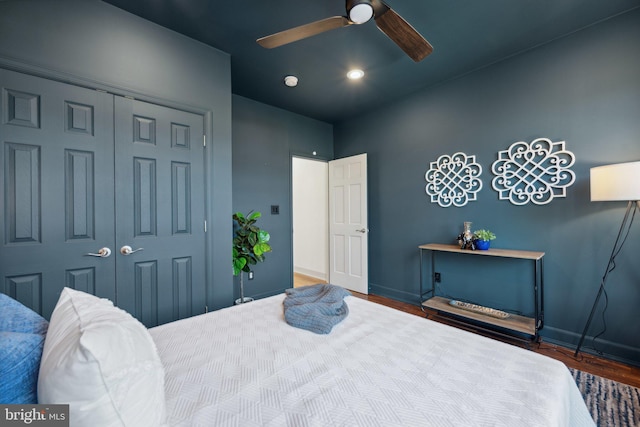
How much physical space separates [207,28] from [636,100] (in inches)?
137

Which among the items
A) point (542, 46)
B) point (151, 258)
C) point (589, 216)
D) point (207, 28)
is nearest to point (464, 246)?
point (589, 216)

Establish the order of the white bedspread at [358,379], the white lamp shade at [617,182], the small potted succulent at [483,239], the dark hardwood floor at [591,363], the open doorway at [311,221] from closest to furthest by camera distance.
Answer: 1. the white bedspread at [358,379]
2. the white lamp shade at [617,182]
3. the dark hardwood floor at [591,363]
4. the small potted succulent at [483,239]
5. the open doorway at [311,221]

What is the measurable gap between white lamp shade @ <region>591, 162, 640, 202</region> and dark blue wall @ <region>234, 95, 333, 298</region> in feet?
10.5

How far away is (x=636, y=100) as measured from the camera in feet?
6.77

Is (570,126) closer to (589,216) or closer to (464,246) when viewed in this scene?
(589,216)

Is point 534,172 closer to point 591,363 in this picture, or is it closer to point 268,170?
point 591,363

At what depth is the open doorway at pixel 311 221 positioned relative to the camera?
4.63 meters

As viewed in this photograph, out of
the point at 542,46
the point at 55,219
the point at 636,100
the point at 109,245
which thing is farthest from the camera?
the point at 542,46

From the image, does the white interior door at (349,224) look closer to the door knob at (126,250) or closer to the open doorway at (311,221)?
the open doorway at (311,221)

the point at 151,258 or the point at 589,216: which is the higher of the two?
the point at 589,216

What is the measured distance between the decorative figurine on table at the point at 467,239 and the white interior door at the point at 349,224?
1.29 meters

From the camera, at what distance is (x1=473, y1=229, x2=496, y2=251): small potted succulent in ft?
8.48

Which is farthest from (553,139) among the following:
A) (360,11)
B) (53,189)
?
(53,189)

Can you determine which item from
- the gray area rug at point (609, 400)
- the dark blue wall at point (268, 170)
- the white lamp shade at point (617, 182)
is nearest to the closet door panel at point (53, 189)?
the dark blue wall at point (268, 170)
